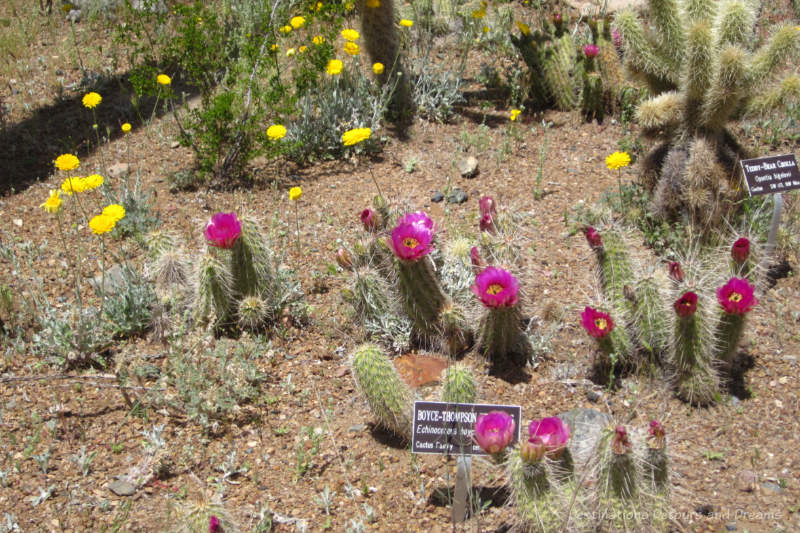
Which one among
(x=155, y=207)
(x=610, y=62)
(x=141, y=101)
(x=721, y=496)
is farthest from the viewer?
(x=141, y=101)

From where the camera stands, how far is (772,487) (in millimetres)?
2807

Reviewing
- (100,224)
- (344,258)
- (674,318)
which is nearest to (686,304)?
(674,318)

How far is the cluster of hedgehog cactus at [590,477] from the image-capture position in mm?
2346

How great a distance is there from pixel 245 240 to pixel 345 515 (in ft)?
5.11

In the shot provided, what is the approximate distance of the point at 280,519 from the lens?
2.81 meters

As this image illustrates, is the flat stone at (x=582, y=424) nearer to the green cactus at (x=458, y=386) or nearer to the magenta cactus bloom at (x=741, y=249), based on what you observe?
the green cactus at (x=458, y=386)

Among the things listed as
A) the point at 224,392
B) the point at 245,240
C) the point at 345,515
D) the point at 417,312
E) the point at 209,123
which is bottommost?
the point at 345,515

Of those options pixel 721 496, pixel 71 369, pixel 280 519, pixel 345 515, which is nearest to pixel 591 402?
pixel 721 496

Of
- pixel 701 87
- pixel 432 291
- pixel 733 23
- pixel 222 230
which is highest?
pixel 733 23

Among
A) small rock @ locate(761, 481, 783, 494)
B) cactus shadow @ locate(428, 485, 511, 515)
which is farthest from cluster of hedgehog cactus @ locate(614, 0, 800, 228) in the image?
cactus shadow @ locate(428, 485, 511, 515)

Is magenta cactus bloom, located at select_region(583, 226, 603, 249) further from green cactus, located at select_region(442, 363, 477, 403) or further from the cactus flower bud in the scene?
the cactus flower bud

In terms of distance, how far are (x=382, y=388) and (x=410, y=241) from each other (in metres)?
0.71

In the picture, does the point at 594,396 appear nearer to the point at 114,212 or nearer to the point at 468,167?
the point at 468,167

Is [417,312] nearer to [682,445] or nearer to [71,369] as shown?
[682,445]
